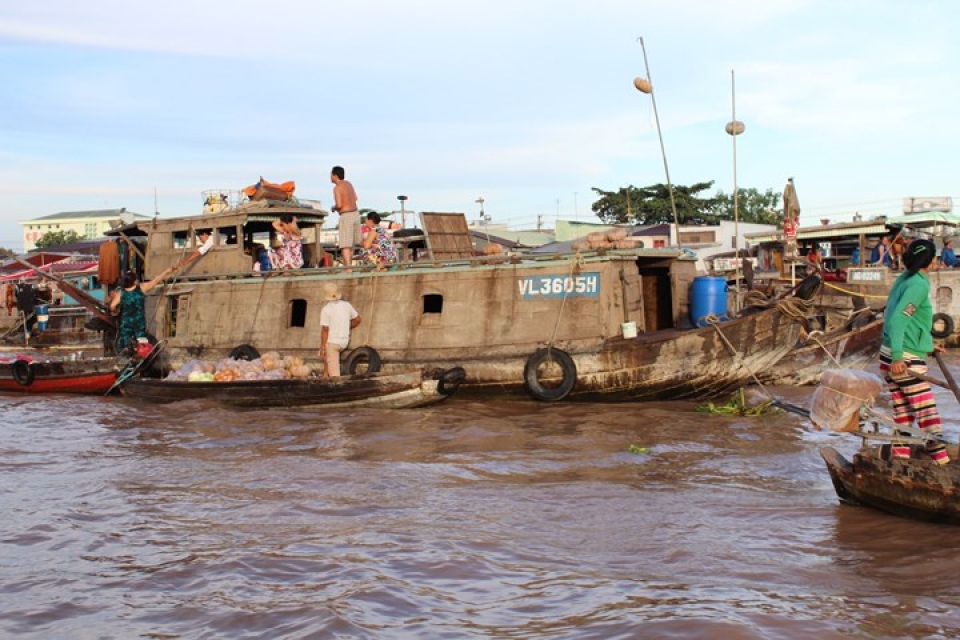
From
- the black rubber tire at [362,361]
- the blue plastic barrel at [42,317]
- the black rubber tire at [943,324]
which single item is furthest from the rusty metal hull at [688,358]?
the blue plastic barrel at [42,317]

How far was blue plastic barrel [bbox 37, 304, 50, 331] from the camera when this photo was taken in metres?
25.8

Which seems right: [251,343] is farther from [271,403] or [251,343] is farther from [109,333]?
[109,333]

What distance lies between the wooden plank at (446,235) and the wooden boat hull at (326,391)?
10.3 ft

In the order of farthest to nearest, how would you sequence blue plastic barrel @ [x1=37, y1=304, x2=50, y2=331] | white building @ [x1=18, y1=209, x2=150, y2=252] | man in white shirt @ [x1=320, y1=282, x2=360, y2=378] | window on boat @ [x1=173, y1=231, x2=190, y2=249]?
white building @ [x1=18, y1=209, x2=150, y2=252], blue plastic barrel @ [x1=37, y1=304, x2=50, y2=331], window on boat @ [x1=173, y1=231, x2=190, y2=249], man in white shirt @ [x1=320, y1=282, x2=360, y2=378]

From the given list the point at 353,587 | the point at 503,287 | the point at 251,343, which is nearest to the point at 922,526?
the point at 353,587

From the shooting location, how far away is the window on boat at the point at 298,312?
14227mm

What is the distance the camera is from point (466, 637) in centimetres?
458

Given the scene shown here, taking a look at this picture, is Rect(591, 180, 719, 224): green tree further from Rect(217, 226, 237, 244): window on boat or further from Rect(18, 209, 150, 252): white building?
Rect(18, 209, 150, 252): white building

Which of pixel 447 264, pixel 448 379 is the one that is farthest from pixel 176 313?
pixel 448 379

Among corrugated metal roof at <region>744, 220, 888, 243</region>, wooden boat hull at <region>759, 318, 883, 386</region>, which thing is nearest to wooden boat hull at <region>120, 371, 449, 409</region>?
wooden boat hull at <region>759, 318, 883, 386</region>

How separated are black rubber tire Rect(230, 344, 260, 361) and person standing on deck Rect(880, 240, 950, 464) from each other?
10.3 metres

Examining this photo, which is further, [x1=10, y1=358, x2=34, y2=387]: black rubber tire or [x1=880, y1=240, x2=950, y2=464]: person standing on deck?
[x1=10, y1=358, x2=34, y2=387]: black rubber tire

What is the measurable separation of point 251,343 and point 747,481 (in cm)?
896

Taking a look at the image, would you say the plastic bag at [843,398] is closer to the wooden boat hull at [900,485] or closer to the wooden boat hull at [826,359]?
the wooden boat hull at [900,485]
